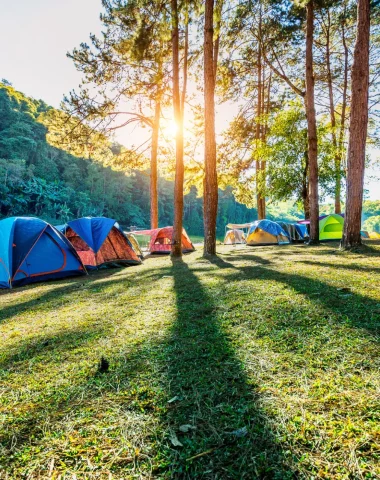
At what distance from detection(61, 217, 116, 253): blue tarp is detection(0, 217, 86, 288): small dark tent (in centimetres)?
92

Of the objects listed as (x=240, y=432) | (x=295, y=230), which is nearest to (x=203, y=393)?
(x=240, y=432)

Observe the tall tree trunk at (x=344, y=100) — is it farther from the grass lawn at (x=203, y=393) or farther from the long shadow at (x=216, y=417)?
the long shadow at (x=216, y=417)

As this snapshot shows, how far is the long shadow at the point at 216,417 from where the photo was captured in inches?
36.1

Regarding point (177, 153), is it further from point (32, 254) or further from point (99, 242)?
point (32, 254)

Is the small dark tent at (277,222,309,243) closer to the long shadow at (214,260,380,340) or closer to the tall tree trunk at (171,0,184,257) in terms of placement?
the tall tree trunk at (171,0,184,257)

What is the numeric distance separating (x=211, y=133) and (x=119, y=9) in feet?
22.8

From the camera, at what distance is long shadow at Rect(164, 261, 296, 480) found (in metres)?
0.92

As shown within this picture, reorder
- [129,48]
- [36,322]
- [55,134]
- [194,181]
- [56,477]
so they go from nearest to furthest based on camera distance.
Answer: [56,477], [36,322], [129,48], [55,134], [194,181]

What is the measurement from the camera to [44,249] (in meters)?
6.75

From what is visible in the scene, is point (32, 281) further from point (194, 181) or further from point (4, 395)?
point (194, 181)

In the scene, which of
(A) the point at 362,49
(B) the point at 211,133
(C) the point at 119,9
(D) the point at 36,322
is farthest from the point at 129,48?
(D) the point at 36,322

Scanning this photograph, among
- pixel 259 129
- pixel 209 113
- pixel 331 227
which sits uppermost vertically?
pixel 259 129

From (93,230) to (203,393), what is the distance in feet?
25.6

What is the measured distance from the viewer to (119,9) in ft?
32.1
